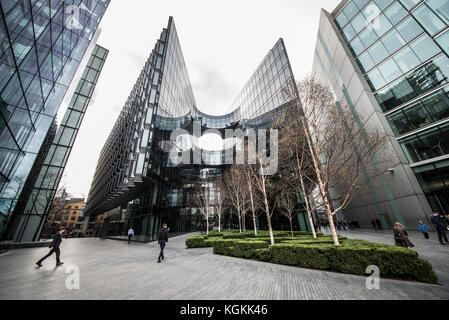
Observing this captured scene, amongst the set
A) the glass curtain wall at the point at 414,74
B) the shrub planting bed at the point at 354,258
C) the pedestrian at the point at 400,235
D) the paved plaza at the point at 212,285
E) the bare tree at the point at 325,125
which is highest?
the glass curtain wall at the point at 414,74

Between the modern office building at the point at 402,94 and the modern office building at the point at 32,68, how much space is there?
20.3 metres

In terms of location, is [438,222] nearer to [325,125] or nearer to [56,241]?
[325,125]

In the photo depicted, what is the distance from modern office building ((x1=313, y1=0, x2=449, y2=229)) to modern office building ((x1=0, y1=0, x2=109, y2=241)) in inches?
801

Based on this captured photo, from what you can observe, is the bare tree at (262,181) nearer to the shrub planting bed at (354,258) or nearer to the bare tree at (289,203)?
the bare tree at (289,203)

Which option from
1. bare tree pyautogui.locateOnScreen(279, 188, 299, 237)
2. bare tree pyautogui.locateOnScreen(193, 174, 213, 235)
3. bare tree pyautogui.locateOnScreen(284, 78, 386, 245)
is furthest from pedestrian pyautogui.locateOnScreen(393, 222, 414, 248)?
bare tree pyautogui.locateOnScreen(193, 174, 213, 235)

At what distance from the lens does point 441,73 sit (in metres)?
15.4

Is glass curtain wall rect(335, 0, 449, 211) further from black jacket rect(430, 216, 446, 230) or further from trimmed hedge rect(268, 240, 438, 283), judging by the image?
trimmed hedge rect(268, 240, 438, 283)

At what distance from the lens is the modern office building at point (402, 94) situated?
15.5 metres

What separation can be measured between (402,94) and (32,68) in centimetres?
3318

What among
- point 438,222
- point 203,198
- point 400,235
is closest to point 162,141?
point 203,198

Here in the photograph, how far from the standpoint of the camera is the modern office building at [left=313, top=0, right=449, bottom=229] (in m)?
15.5

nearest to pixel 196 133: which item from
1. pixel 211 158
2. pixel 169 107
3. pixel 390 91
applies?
pixel 211 158

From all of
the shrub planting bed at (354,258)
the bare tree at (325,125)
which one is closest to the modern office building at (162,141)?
the bare tree at (325,125)
